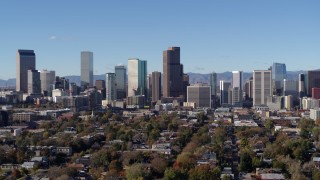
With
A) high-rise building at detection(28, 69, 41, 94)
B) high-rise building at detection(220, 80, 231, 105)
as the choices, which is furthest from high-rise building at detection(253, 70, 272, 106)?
high-rise building at detection(28, 69, 41, 94)

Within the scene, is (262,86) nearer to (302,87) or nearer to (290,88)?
(302,87)

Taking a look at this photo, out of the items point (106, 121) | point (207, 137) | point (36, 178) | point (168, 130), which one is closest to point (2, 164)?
point (36, 178)

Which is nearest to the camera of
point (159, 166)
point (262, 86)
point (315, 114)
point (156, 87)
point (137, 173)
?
point (137, 173)

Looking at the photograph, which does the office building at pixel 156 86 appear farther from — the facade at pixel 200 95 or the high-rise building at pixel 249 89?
the high-rise building at pixel 249 89

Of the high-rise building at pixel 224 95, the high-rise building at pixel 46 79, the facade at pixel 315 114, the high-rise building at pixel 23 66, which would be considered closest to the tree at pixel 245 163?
the facade at pixel 315 114

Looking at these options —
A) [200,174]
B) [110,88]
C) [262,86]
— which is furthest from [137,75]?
[200,174]

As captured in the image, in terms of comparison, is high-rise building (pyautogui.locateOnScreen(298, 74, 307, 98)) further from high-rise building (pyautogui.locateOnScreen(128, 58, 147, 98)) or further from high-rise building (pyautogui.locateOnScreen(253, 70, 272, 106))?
high-rise building (pyautogui.locateOnScreen(128, 58, 147, 98))

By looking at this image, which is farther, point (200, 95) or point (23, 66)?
point (23, 66)
